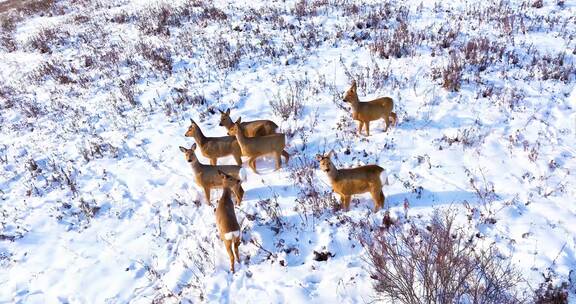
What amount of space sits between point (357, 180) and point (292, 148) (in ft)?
8.71

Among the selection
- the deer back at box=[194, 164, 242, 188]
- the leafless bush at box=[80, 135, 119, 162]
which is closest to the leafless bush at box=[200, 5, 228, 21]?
the leafless bush at box=[80, 135, 119, 162]

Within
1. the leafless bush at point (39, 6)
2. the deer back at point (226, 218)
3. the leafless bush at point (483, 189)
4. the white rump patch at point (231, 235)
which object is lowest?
the leafless bush at point (483, 189)

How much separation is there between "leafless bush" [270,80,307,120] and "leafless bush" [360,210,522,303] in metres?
4.57

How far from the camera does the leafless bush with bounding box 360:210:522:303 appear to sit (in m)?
4.55

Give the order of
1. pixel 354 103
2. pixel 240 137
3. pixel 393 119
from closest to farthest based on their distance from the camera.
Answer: pixel 240 137, pixel 354 103, pixel 393 119

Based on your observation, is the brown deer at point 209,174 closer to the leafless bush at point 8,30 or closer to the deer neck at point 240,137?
the deer neck at point 240,137

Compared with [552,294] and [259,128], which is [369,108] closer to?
[259,128]

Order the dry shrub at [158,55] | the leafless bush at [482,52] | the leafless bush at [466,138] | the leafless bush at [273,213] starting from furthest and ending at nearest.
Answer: the dry shrub at [158,55] < the leafless bush at [482,52] < the leafless bush at [466,138] < the leafless bush at [273,213]

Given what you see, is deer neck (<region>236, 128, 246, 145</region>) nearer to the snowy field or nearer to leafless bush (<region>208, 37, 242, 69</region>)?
the snowy field

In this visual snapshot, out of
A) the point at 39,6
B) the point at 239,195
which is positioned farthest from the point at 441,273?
the point at 39,6

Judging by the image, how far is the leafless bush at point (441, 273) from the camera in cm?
455

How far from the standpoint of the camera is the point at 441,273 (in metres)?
4.48

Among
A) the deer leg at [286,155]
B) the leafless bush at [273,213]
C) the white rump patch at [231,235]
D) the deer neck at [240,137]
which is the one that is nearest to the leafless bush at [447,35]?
the deer leg at [286,155]

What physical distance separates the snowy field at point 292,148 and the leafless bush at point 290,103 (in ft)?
0.28
